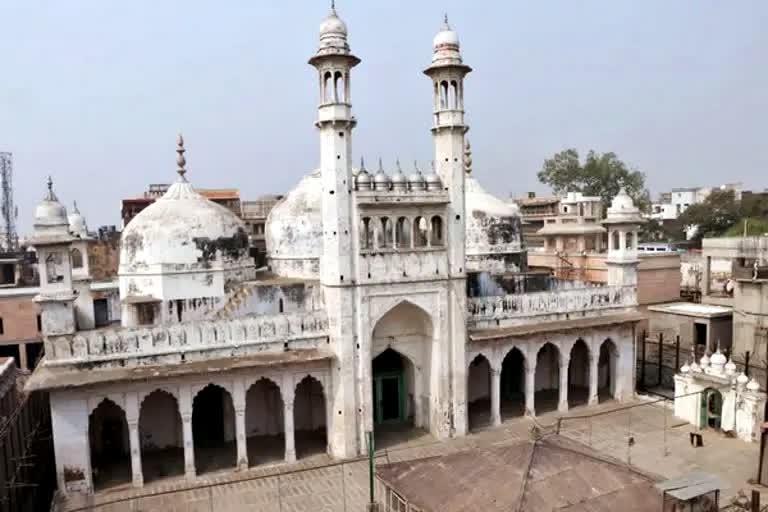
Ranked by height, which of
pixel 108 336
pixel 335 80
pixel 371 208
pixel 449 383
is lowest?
pixel 449 383

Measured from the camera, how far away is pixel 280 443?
17312 mm

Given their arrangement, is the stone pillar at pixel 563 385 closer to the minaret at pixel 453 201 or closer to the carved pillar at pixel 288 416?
the minaret at pixel 453 201

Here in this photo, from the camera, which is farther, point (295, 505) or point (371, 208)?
point (371, 208)

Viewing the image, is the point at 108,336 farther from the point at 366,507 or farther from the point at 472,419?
the point at 472,419

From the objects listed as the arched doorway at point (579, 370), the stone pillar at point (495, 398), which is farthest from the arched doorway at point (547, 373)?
the stone pillar at point (495, 398)

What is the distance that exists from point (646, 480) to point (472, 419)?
8.84 meters

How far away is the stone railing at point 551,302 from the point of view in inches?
724

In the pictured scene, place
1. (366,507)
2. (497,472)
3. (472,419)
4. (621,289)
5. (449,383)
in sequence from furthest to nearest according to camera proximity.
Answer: (621,289)
(472,419)
(449,383)
(366,507)
(497,472)

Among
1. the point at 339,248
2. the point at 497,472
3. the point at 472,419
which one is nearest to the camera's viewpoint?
the point at 497,472

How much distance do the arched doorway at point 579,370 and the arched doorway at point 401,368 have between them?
6.24 metres

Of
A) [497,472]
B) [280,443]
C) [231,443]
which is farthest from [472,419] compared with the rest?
[497,472]

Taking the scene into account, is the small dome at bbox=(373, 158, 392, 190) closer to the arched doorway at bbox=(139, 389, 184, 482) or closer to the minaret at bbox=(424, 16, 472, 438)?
the minaret at bbox=(424, 16, 472, 438)

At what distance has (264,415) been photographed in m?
17.9

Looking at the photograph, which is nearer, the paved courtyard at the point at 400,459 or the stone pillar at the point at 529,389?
the paved courtyard at the point at 400,459
